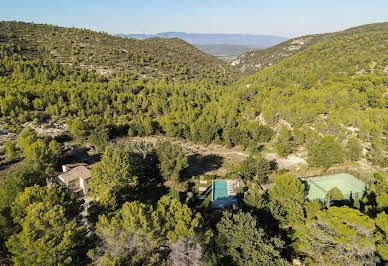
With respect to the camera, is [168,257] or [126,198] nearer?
[168,257]

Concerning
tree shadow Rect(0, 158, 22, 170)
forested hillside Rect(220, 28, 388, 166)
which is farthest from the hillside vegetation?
tree shadow Rect(0, 158, 22, 170)

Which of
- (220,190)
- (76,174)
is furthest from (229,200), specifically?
(76,174)

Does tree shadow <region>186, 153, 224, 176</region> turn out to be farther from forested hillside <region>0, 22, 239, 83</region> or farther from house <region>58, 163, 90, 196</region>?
forested hillside <region>0, 22, 239, 83</region>

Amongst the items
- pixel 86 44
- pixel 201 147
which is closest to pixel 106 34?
pixel 86 44

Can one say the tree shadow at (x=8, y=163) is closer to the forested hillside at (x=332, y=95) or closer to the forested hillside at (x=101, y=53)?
the forested hillside at (x=332, y=95)

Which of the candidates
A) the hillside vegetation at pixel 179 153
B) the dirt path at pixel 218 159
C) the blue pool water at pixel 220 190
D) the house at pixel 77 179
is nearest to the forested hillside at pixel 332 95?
the hillside vegetation at pixel 179 153

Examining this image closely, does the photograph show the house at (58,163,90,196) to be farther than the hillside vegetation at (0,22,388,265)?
Yes

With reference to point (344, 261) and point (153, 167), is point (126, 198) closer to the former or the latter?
point (153, 167)

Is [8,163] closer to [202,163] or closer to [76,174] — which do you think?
[76,174]
